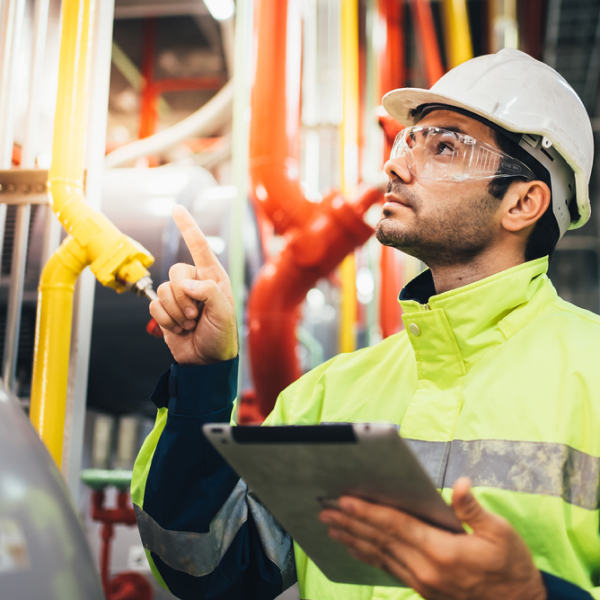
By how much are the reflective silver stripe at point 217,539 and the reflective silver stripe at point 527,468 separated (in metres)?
0.35

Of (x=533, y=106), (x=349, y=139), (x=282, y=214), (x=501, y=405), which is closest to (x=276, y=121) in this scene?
(x=282, y=214)

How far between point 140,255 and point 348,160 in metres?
2.20

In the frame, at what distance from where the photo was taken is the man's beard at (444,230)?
1.35 meters

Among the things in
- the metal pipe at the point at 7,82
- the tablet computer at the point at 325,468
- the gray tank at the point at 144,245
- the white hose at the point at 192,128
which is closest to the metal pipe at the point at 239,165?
the gray tank at the point at 144,245

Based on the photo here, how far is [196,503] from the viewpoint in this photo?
112 cm

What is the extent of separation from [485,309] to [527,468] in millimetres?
302

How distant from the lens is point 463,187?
1362 mm

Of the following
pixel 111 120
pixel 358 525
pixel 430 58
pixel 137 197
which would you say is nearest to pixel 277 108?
pixel 137 197

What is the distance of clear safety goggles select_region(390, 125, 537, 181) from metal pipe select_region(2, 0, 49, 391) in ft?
2.79

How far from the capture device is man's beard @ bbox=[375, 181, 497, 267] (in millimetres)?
1348

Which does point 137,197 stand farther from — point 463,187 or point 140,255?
point 463,187

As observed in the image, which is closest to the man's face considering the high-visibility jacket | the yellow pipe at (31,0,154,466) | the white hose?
the high-visibility jacket

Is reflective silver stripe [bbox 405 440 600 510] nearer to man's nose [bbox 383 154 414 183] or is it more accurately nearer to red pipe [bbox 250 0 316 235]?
man's nose [bbox 383 154 414 183]

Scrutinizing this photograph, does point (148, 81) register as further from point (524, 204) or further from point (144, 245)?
point (524, 204)
